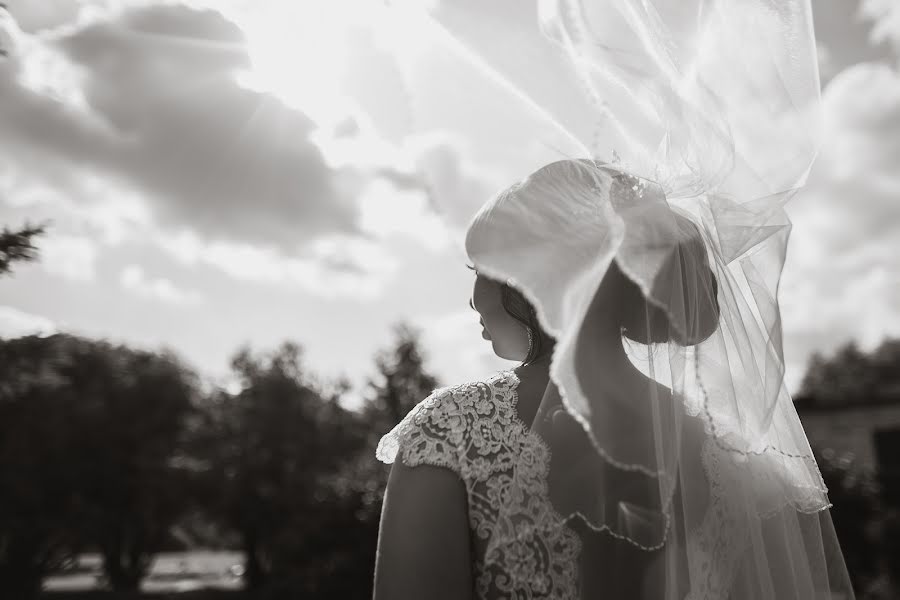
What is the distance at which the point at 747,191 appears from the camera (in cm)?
174

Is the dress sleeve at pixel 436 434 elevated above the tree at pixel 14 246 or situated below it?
below

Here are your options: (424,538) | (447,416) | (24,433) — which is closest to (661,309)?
(447,416)

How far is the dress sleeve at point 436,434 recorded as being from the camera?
148cm

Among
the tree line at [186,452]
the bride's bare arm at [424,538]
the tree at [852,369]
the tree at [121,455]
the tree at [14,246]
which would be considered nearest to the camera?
the bride's bare arm at [424,538]

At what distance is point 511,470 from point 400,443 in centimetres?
28

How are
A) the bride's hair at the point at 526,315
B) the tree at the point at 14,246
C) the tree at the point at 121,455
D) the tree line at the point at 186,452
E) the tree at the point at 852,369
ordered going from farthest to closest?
the tree at the point at 852,369
the tree line at the point at 186,452
the tree at the point at 121,455
the tree at the point at 14,246
the bride's hair at the point at 526,315

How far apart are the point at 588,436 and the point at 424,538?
461mm

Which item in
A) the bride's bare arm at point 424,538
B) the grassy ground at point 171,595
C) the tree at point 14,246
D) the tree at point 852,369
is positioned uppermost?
the tree at point 852,369

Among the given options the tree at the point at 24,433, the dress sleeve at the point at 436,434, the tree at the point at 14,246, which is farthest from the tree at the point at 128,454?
the dress sleeve at the point at 436,434

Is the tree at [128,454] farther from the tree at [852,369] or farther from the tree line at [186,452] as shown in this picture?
the tree at [852,369]

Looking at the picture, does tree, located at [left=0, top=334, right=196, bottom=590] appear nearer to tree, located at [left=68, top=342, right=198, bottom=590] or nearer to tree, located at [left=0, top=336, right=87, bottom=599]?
tree, located at [left=68, top=342, right=198, bottom=590]

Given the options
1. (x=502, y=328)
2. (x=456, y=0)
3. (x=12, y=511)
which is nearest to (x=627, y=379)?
(x=502, y=328)

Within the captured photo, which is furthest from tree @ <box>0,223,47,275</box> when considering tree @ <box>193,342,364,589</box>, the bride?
tree @ <box>193,342,364,589</box>

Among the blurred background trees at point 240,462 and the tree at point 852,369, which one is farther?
the tree at point 852,369
